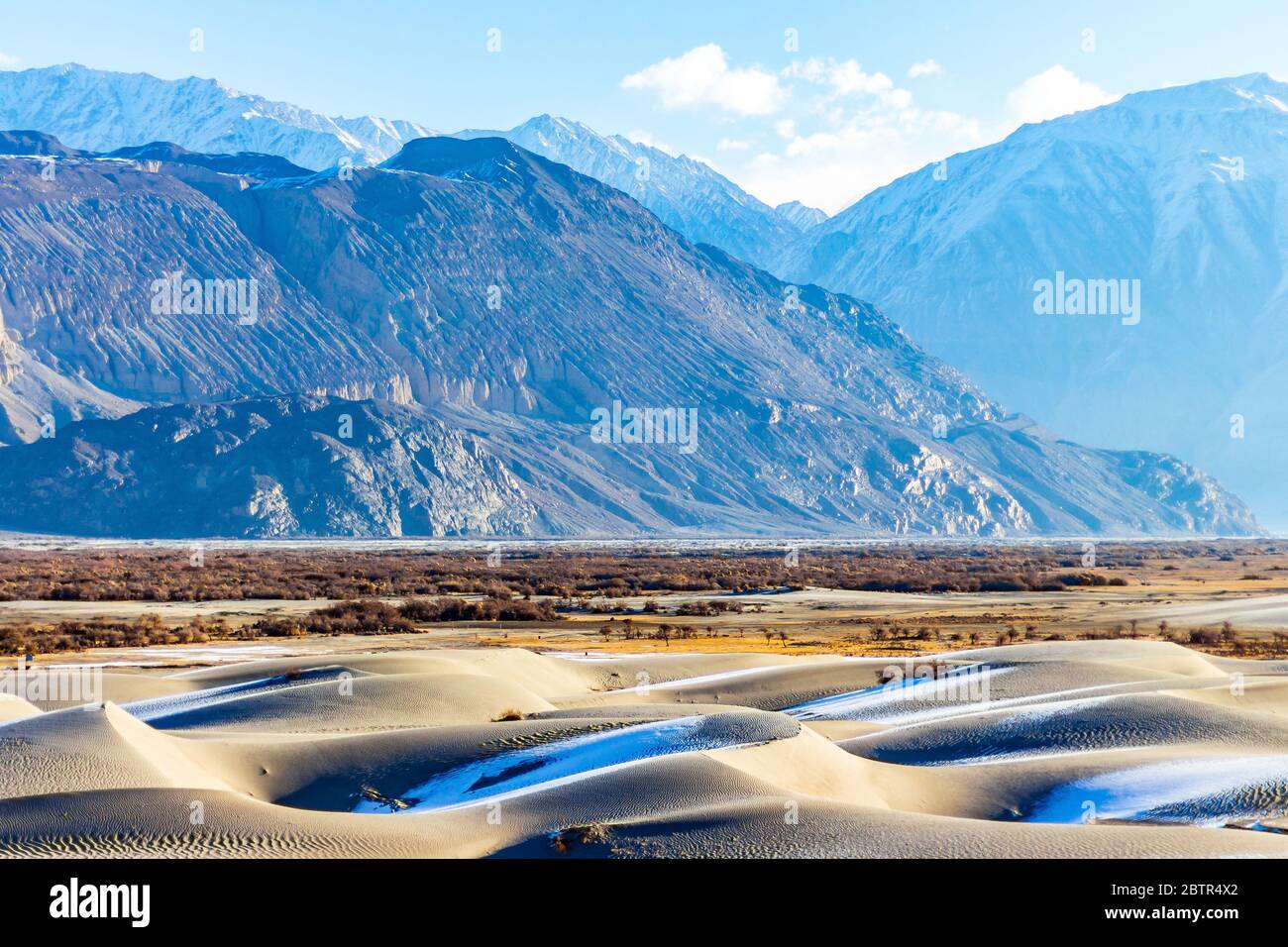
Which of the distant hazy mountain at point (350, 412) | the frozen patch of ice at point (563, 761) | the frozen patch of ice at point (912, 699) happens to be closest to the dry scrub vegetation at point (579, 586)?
the frozen patch of ice at point (912, 699)

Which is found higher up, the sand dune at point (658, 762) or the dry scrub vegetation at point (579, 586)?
the sand dune at point (658, 762)

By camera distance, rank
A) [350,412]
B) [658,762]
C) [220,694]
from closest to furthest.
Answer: [658,762] < [220,694] < [350,412]

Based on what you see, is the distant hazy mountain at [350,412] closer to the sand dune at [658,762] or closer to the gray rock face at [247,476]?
the gray rock face at [247,476]

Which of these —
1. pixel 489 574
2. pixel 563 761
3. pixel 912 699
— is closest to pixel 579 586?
pixel 489 574

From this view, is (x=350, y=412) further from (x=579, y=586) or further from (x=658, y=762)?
(x=658, y=762)

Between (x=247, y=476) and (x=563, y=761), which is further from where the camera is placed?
(x=247, y=476)
